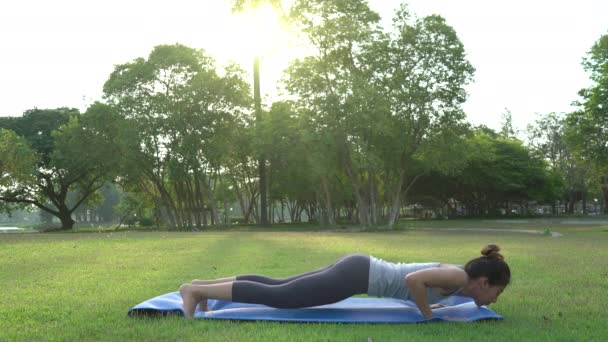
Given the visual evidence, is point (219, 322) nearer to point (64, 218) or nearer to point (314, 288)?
point (314, 288)

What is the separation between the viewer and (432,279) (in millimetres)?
5707

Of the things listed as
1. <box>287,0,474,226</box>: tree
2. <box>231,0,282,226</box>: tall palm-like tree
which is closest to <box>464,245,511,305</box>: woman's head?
<box>287,0,474,226</box>: tree

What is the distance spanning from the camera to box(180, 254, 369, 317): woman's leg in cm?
588

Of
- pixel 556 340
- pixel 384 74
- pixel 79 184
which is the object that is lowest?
pixel 556 340

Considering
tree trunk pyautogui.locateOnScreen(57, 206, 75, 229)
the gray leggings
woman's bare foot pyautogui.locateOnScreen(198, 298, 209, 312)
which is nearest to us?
the gray leggings

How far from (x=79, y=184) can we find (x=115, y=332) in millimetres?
53065

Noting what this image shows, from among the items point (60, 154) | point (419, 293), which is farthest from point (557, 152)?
point (419, 293)

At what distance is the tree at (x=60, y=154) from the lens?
43.9 m

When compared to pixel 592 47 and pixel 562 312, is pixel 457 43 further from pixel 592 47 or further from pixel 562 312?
pixel 562 312

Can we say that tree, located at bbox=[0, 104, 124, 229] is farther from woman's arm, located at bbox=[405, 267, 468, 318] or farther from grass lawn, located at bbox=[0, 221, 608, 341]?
woman's arm, located at bbox=[405, 267, 468, 318]

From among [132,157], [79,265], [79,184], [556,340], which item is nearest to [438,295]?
[556,340]

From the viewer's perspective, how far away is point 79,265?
13047mm

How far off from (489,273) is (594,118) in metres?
29.1

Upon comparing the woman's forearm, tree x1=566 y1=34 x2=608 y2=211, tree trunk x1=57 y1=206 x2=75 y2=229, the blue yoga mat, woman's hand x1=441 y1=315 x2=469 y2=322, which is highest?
tree x1=566 y1=34 x2=608 y2=211
